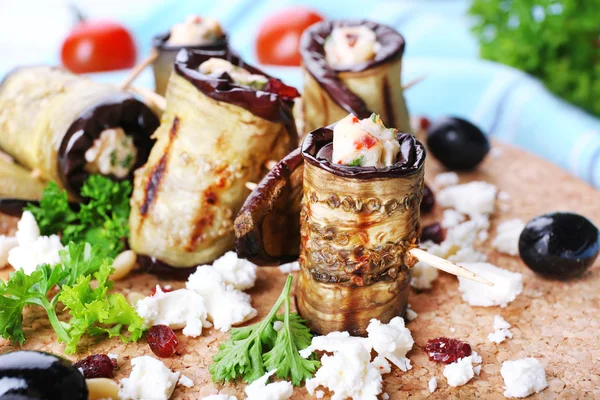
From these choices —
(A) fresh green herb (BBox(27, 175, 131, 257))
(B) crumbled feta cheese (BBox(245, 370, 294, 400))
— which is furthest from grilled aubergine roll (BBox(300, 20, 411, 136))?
(B) crumbled feta cheese (BBox(245, 370, 294, 400))

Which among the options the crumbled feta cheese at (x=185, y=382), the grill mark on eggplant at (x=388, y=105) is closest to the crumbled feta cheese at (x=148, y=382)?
the crumbled feta cheese at (x=185, y=382)

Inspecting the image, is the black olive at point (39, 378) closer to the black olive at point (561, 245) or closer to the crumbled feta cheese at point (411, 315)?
the crumbled feta cheese at point (411, 315)

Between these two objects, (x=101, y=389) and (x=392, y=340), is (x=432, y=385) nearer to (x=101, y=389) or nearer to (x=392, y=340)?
(x=392, y=340)

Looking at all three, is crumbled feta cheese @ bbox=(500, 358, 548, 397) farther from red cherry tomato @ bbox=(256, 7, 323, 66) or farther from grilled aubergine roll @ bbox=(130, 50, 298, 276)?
red cherry tomato @ bbox=(256, 7, 323, 66)

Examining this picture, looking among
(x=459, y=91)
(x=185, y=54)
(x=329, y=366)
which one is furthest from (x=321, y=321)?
(x=459, y=91)

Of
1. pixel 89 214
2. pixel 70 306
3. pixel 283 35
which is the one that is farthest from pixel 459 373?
pixel 283 35

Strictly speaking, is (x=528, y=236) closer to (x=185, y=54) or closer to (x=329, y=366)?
(x=329, y=366)

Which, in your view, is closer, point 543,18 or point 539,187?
point 539,187
